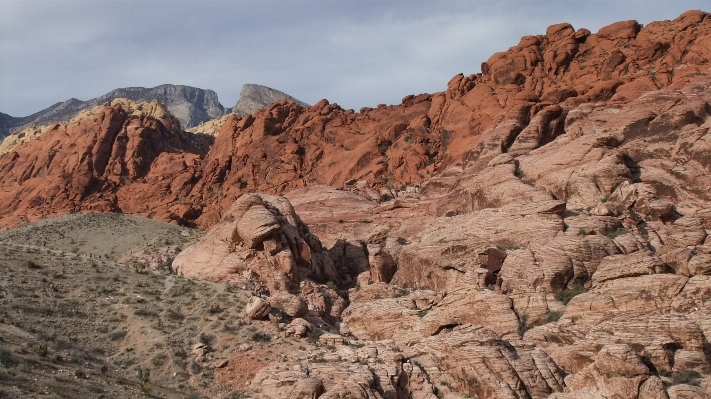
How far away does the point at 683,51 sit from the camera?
184 feet

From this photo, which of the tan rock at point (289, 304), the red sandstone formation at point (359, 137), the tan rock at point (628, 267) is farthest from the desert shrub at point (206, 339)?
the red sandstone formation at point (359, 137)

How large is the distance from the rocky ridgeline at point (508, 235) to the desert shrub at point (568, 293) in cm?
8

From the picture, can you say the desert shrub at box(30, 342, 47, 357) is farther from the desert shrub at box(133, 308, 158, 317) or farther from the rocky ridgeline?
the rocky ridgeline

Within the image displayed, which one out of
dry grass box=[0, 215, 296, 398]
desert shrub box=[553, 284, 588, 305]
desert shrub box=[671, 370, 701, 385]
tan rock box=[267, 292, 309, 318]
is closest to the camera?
desert shrub box=[671, 370, 701, 385]

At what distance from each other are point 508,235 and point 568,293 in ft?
19.8

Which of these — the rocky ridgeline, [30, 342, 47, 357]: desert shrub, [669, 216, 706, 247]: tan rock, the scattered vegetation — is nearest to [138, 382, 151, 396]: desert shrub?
[30, 342, 47, 357]: desert shrub

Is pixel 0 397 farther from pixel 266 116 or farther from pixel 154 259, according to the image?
pixel 266 116

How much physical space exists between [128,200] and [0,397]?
211 feet

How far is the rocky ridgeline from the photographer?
2669 cm

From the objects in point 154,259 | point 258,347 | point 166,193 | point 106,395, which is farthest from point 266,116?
point 106,395

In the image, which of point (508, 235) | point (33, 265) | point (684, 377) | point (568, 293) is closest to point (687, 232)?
point (568, 293)

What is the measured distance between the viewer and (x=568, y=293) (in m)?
31.2

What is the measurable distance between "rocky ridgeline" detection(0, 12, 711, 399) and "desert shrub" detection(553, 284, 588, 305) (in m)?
0.08

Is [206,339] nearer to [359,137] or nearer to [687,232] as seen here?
[687,232]
